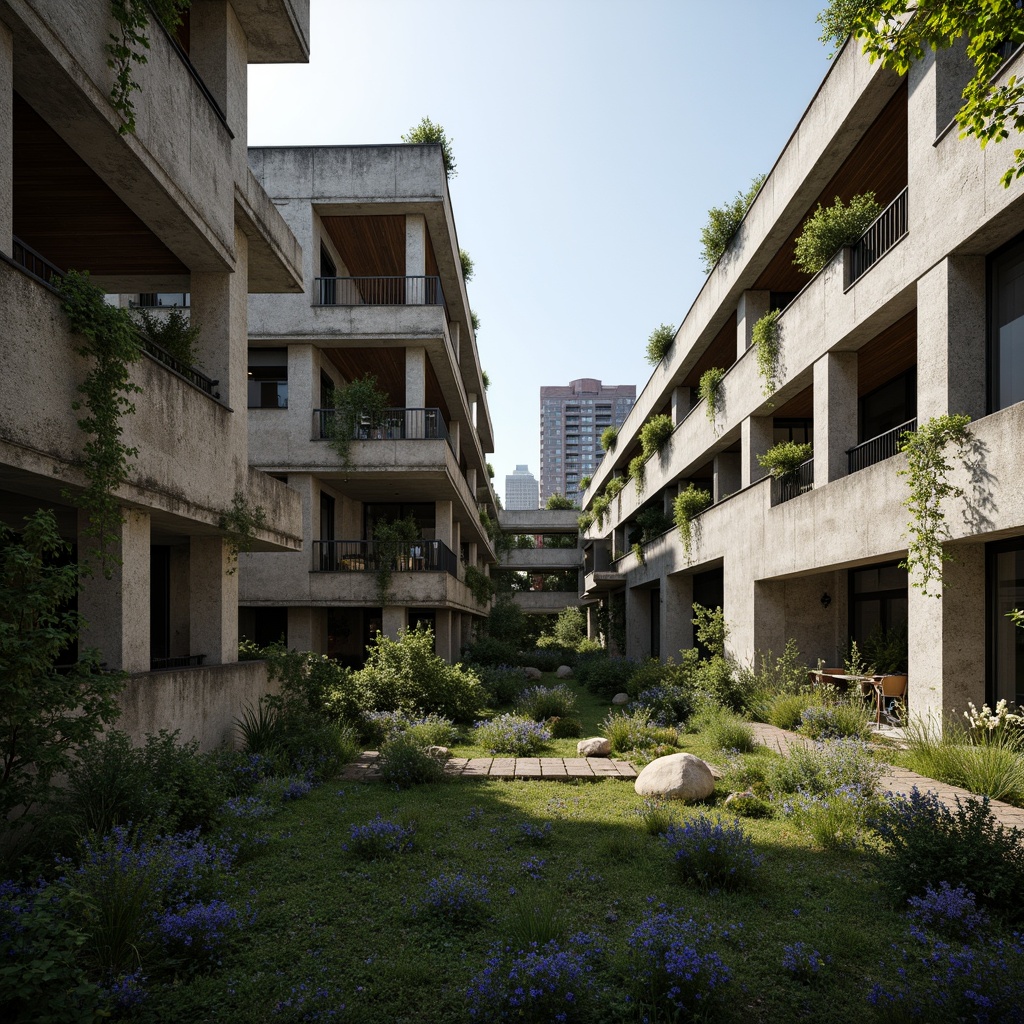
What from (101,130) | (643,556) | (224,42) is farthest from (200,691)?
(643,556)

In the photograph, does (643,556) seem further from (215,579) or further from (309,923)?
(309,923)

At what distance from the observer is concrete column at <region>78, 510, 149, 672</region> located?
7.76 m

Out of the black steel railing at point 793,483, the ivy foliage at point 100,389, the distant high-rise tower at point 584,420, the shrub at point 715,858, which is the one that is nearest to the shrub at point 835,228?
the black steel railing at point 793,483

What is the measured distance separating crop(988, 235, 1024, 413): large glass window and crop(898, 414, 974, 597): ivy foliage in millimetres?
687

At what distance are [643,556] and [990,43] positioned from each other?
2338 centimetres

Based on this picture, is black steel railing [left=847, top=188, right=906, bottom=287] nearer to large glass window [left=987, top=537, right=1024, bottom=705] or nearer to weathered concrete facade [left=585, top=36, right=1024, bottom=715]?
weathered concrete facade [left=585, top=36, right=1024, bottom=715]

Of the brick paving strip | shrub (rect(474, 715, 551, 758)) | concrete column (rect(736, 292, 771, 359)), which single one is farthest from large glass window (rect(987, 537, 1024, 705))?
concrete column (rect(736, 292, 771, 359))

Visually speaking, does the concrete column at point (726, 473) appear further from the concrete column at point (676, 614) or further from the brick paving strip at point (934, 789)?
the brick paving strip at point (934, 789)

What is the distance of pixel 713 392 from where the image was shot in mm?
19344

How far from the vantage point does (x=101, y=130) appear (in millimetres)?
6953

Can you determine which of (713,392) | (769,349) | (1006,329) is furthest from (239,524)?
(713,392)

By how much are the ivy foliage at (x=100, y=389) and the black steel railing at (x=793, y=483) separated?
12299mm

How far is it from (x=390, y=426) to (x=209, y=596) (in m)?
9.44

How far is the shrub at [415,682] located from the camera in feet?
48.1
